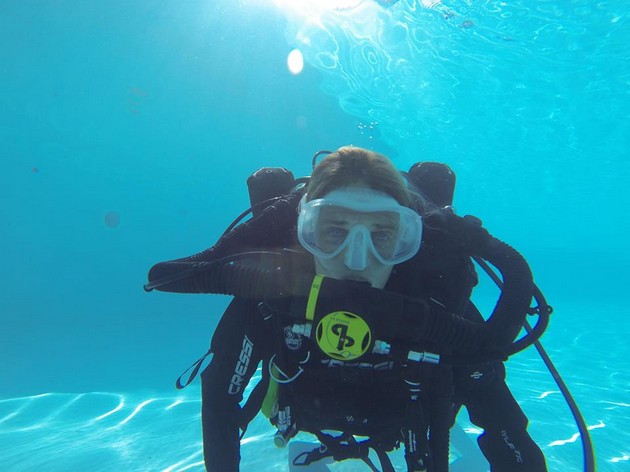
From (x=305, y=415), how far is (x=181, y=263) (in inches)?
57.0

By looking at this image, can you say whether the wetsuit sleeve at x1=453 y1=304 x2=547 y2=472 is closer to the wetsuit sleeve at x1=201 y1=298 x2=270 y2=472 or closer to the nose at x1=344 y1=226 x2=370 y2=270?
the nose at x1=344 y1=226 x2=370 y2=270

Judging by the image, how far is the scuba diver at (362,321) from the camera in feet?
5.91

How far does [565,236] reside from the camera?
8931cm

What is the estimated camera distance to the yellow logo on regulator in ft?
5.77

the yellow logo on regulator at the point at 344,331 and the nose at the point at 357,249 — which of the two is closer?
the yellow logo on regulator at the point at 344,331

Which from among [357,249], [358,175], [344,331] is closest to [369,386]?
[344,331]

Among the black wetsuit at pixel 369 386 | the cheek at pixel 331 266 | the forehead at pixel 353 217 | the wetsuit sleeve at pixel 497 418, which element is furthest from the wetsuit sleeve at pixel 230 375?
the wetsuit sleeve at pixel 497 418

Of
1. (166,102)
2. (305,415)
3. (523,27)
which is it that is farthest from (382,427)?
(166,102)

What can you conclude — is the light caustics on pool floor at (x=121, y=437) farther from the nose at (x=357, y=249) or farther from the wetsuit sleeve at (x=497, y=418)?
the nose at (x=357, y=249)

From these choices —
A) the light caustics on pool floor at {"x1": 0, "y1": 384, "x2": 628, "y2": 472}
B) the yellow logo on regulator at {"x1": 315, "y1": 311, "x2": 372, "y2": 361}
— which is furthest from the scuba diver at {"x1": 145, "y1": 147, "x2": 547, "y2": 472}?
the light caustics on pool floor at {"x1": 0, "y1": 384, "x2": 628, "y2": 472}

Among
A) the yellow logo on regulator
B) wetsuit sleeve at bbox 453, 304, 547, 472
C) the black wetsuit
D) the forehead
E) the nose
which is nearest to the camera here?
the yellow logo on regulator

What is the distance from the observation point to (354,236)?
2131mm

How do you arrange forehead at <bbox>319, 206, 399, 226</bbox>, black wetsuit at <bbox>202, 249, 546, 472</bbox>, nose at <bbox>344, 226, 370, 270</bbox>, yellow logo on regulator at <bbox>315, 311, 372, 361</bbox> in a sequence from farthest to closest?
black wetsuit at <bbox>202, 249, 546, 472</bbox> → forehead at <bbox>319, 206, 399, 226</bbox> → nose at <bbox>344, 226, 370, 270</bbox> → yellow logo on regulator at <bbox>315, 311, 372, 361</bbox>

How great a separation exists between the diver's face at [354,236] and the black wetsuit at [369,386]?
36 cm
